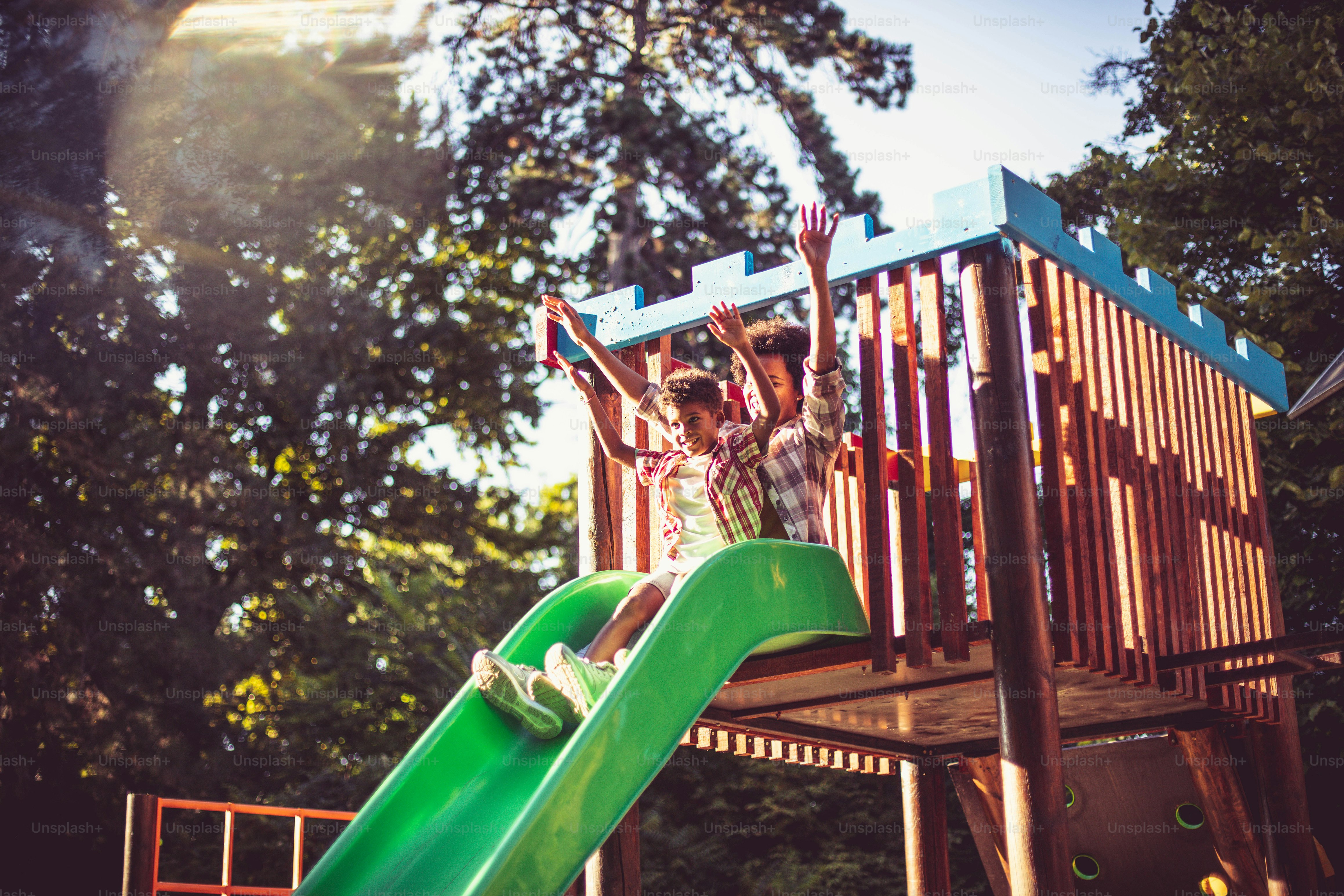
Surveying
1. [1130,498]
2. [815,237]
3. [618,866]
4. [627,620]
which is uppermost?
[815,237]

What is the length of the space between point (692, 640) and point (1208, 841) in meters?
4.28

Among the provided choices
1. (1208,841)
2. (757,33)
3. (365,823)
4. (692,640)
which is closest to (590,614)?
(692,640)

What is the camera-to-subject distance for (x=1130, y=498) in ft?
16.2

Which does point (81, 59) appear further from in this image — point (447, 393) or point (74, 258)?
point (447, 393)

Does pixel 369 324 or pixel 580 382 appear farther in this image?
pixel 369 324

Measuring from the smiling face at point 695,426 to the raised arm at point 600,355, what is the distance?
0.56 metres

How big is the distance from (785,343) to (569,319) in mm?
1003

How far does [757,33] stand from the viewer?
15.7 meters

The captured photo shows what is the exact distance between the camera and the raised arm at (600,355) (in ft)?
17.3

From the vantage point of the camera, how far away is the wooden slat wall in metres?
4.56

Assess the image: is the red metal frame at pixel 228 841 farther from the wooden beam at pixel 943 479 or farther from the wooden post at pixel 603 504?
the wooden beam at pixel 943 479

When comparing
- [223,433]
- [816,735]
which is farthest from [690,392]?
[223,433]

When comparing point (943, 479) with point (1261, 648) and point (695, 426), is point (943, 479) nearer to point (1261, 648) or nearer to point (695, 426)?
point (695, 426)

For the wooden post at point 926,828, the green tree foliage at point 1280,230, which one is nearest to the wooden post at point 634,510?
the wooden post at point 926,828
